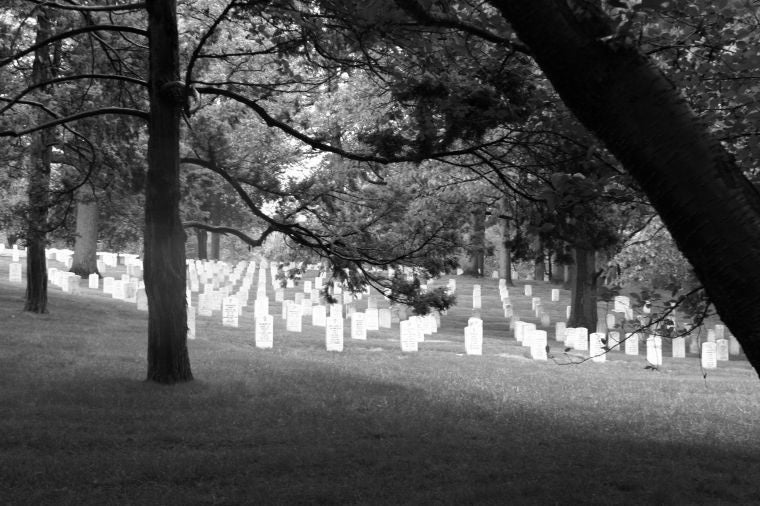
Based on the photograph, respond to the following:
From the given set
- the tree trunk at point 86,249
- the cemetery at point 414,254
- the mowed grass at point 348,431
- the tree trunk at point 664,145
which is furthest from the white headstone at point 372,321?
the tree trunk at point 664,145

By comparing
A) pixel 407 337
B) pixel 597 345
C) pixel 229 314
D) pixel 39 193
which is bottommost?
pixel 597 345

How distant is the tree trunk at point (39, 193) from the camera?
13.4 meters

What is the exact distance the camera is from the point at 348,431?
8.45 m

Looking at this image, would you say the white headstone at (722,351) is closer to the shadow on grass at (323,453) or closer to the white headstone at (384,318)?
the white headstone at (384,318)

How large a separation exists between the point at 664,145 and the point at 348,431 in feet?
18.8

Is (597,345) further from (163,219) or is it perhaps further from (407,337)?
(163,219)

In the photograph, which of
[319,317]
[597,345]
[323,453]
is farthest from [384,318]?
[323,453]

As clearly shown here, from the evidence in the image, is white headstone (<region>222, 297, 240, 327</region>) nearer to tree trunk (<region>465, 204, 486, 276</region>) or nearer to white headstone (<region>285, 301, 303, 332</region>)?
white headstone (<region>285, 301, 303, 332</region>)

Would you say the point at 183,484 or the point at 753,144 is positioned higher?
the point at 753,144

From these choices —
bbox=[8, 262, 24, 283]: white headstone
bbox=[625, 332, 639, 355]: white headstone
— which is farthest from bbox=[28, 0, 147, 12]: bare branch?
bbox=[8, 262, 24, 283]: white headstone

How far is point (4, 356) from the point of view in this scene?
1215 cm

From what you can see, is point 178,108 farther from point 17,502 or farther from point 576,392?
point 576,392

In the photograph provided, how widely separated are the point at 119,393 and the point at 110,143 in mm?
6622

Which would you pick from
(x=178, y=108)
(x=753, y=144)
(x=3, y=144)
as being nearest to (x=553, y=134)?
(x=753, y=144)
